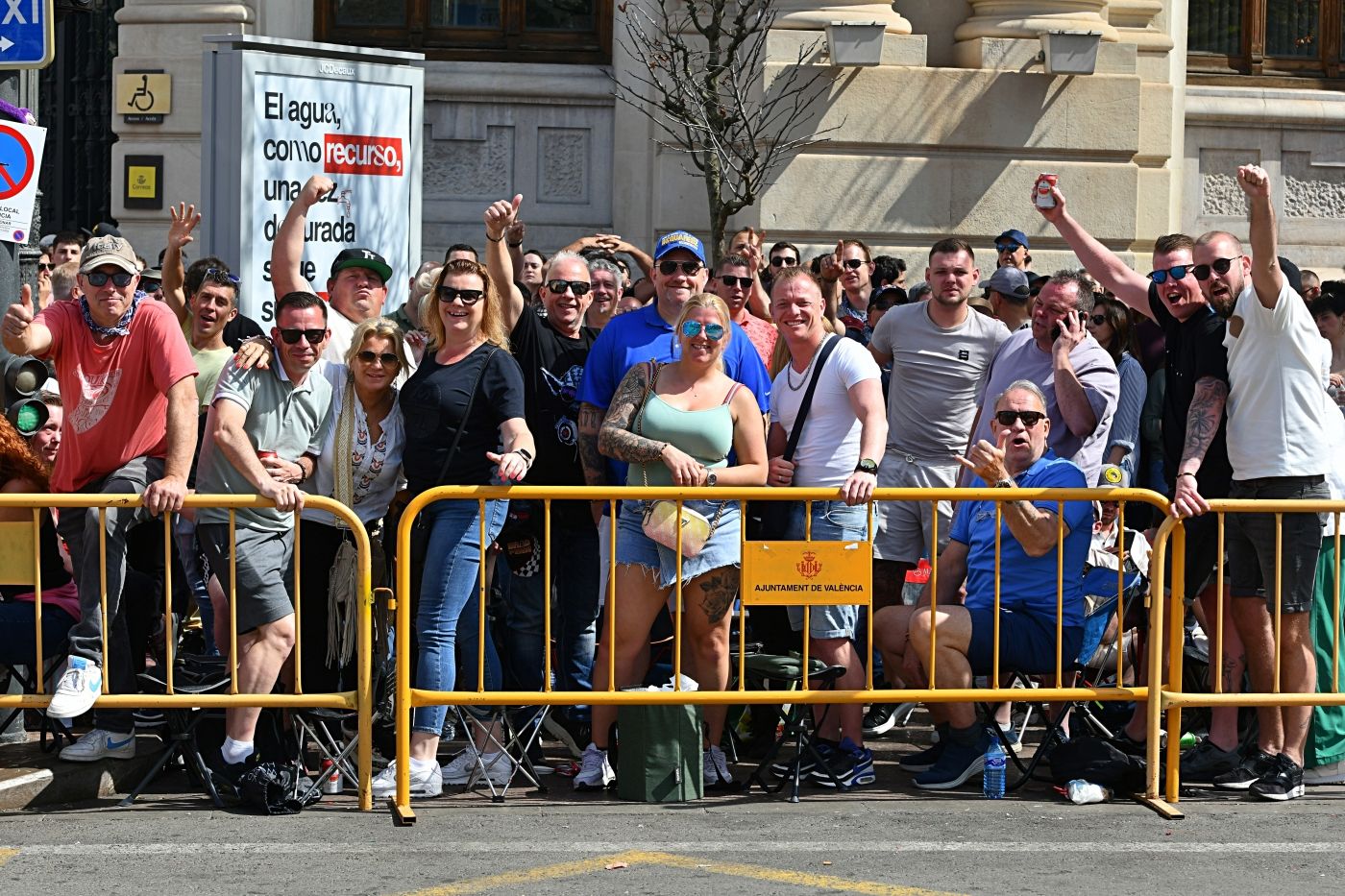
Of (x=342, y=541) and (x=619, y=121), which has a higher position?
(x=619, y=121)

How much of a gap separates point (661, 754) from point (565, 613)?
3.68 ft

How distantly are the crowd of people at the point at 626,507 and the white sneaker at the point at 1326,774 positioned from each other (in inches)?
0.5

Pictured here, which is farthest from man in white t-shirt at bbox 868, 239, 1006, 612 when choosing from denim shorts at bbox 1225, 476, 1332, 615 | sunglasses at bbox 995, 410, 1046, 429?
denim shorts at bbox 1225, 476, 1332, 615

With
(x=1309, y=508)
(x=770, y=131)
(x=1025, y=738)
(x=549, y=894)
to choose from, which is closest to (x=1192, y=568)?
(x=1309, y=508)

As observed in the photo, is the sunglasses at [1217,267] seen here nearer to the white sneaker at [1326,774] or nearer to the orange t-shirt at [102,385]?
the white sneaker at [1326,774]

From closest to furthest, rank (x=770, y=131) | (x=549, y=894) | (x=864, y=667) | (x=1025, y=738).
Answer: (x=549, y=894) < (x=864, y=667) < (x=1025, y=738) < (x=770, y=131)

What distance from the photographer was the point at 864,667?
A: 8.12m

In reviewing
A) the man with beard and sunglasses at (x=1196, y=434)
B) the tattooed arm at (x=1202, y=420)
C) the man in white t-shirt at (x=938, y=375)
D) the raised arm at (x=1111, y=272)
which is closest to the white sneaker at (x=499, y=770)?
the man in white t-shirt at (x=938, y=375)

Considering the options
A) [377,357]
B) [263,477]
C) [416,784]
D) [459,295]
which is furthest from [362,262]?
[416,784]

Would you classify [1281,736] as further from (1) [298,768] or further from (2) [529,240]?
(2) [529,240]

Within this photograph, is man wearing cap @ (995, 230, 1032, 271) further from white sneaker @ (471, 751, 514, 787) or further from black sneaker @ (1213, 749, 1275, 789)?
white sneaker @ (471, 751, 514, 787)

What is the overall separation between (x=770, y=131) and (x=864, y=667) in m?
7.28

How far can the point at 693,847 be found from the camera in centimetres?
682

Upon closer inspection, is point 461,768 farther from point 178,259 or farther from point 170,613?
point 178,259
